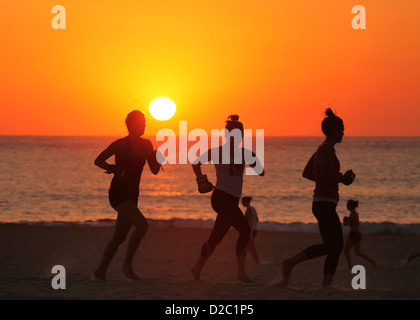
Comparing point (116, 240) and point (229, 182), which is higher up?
point (229, 182)

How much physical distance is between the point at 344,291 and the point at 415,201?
36993 mm

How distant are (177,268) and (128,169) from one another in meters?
3.09

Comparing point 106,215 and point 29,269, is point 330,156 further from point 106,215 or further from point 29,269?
point 106,215

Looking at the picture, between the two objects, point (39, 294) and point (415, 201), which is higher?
point (39, 294)

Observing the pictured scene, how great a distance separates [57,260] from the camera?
10.9 metres

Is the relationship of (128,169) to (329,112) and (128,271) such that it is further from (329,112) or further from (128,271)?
(329,112)

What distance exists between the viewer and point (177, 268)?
1023 centimetres

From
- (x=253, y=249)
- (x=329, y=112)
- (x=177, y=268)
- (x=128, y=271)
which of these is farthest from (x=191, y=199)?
(x=329, y=112)

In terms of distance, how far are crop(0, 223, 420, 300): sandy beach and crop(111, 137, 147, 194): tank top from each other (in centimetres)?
112

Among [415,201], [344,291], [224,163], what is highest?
[224,163]

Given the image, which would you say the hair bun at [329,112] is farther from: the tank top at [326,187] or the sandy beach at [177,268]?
the sandy beach at [177,268]

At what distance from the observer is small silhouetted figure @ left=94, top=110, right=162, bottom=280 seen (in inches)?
298

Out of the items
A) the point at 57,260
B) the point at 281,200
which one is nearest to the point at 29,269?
the point at 57,260

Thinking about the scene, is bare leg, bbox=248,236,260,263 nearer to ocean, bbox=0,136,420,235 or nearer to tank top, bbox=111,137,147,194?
tank top, bbox=111,137,147,194
